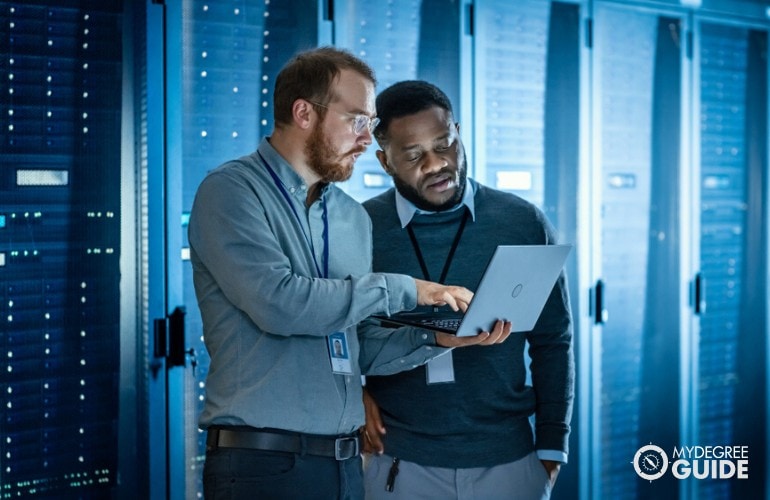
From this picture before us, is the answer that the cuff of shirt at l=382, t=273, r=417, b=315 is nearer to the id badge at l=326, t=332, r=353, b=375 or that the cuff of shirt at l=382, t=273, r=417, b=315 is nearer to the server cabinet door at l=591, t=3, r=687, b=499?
the id badge at l=326, t=332, r=353, b=375

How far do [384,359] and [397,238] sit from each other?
33 cm

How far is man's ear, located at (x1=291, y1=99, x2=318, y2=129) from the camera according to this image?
166 cm

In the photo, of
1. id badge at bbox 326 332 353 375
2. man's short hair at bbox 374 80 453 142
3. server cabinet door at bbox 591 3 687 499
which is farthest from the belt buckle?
server cabinet door at bbox 591 3 687 499

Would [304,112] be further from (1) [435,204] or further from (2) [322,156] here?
(1) [435,204]

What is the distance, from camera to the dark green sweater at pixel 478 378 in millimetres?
1896

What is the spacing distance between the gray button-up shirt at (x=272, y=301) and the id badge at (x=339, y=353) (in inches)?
0.4

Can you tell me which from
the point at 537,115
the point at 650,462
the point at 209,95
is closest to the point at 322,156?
the point at 209,95

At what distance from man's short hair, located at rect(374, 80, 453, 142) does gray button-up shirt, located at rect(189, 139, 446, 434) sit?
0.40 meters

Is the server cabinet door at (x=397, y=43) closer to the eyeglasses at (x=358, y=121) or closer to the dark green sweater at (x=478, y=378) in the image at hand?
the dark green sweater at (x=478, y=378)

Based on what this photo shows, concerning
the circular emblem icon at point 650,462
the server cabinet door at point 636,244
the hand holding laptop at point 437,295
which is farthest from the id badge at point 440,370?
the circular emblem icon at point 650,462

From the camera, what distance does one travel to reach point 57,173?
218 centimetres

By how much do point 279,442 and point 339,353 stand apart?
0.21 meters

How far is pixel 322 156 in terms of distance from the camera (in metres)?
1.66

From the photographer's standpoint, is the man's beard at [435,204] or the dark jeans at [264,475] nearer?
the dark jeans at [264,475]
